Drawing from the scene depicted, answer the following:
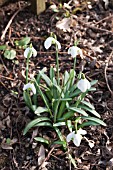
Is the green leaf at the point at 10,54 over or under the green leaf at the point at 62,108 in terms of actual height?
over

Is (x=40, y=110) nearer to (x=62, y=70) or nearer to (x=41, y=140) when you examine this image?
(x=41, y=140)

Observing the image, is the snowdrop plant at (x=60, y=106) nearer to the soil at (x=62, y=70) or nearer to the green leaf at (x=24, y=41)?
the soil at (x=62, y=70)

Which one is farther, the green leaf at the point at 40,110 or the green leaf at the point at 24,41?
the green leaf at the point at 24,41

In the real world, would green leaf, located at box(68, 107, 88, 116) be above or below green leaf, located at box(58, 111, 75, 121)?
above

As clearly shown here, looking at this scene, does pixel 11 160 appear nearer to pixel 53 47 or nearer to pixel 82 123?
pixel 82 123

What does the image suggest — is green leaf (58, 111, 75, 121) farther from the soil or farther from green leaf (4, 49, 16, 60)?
green leaf (4, 49, 16, 60)

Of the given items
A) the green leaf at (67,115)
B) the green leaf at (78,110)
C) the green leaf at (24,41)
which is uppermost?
the green leaf at (24,41)

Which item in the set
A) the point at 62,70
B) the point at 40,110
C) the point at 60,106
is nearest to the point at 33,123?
the point at 40,110

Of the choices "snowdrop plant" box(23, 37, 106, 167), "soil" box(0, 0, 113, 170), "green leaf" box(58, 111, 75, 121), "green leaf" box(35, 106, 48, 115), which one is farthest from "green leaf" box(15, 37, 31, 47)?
"green leaf" box(58, 111, 75, 121)

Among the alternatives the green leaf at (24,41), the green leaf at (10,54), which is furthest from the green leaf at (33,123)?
the green leaf at (24,41)
